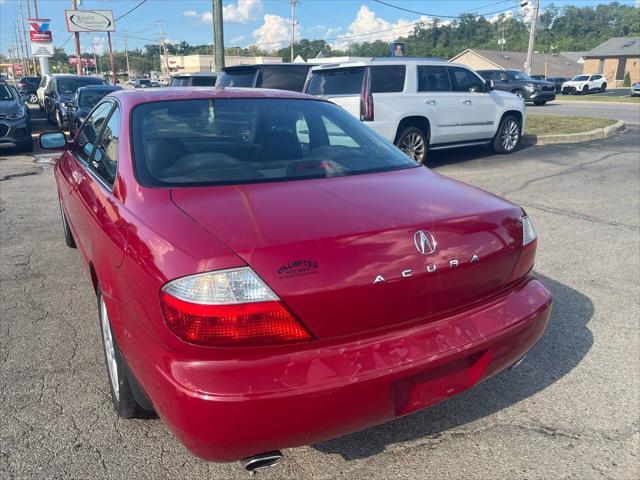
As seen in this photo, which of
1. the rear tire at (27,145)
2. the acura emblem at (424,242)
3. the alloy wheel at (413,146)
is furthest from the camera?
the rear tire at (27,145)

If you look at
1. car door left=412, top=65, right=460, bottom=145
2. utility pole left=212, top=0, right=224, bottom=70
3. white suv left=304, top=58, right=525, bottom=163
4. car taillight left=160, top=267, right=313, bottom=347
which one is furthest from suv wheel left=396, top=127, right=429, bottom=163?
car taillight left=160, top=267, right=313, bottom=347

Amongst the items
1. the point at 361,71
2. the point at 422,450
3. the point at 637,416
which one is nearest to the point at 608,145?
the point at 361,71

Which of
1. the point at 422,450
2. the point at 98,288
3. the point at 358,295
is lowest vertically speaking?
the point at 422,450

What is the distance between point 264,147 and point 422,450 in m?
1.80

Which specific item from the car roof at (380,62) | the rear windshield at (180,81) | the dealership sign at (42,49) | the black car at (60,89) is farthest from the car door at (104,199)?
the dealership sign at (42,49)

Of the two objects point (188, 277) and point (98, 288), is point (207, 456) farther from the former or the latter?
point (98, 288)

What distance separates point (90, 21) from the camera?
41.1 meters

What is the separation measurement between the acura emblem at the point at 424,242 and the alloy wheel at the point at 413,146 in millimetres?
7312

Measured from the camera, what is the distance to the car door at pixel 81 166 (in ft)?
10.7

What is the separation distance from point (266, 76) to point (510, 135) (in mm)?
5328

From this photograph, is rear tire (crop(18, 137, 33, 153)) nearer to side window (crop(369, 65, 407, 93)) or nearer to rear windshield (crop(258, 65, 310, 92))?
rear windshield (crop(258, 65, 310, 92))

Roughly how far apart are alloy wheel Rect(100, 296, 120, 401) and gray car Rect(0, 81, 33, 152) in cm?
1063

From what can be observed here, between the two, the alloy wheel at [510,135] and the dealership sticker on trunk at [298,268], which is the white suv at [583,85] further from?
the dealership sticker on trunk at [298,268]

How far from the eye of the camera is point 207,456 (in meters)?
1.83
